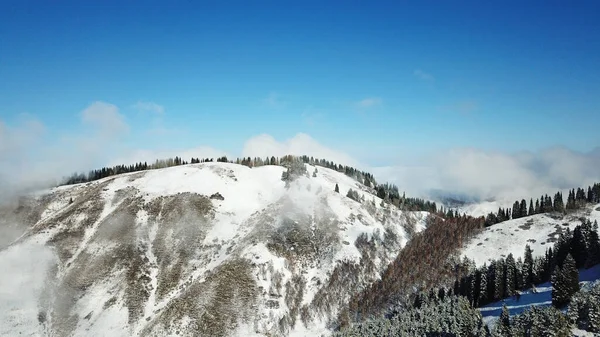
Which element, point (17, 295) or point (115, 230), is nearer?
point (17, 295)

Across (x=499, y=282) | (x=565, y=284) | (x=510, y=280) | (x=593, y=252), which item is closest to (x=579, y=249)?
(x=593, y=252)

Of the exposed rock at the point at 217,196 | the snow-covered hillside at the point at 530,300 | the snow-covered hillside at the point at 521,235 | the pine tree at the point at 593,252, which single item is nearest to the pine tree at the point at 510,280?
the snow-covered hillside at the point at 530,300

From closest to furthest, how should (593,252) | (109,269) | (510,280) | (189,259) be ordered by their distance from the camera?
(510,280) → (593,252) → (109,269) → (189,259)

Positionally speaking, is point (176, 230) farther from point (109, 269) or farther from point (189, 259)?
point (109, 269)

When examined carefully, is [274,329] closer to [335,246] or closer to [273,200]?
[335,246]

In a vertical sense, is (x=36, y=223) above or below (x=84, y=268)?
above

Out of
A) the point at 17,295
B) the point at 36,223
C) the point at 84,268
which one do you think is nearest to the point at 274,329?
the point at 84,268

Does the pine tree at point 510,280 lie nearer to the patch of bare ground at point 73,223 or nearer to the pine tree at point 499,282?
the pine tree at point 499,282
